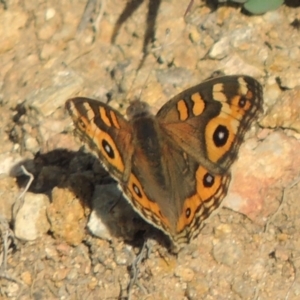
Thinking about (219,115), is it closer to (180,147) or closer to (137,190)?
(180,147)

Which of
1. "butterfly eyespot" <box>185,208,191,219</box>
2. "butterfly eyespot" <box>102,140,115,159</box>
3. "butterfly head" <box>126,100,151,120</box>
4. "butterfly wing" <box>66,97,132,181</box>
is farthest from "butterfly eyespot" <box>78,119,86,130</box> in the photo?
"butterfly eyespot" <box>185,208,191,219</box>

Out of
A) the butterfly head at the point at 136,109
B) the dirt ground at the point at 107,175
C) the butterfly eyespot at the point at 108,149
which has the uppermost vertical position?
the butterfly eyespot at the point at 108,149

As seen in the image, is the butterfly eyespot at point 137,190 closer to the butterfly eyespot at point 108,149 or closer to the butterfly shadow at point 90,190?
the butterfly eyespot at point 108,149

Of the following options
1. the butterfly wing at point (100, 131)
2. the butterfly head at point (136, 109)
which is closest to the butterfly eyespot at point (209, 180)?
the butterfly wing at point (100, 131)

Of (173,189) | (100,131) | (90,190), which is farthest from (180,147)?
(90,190)

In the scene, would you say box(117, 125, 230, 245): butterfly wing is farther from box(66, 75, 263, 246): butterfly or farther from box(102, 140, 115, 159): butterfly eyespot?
box(102, 140, 115, 159): butterfly eyespot
